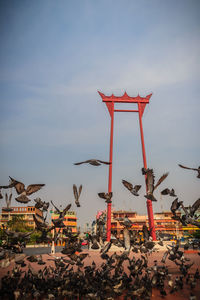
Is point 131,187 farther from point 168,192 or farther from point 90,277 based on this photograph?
point 90,277

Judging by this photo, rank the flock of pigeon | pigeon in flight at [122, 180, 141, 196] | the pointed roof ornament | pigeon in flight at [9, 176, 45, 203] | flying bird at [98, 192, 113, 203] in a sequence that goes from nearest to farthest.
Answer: the flock of pigeon
pigeon in flight at [9, 176, 45, 203]
pigeon in flight at [122, 180, 141, 196]
flying bird at [98, 192, 113, 203]
the pointed roof ornament

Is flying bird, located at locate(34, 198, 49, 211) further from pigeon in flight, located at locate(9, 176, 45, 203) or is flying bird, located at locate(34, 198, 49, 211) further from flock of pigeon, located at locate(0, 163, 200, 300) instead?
pigeon in flight, located at locate(9, 176, 45, 203)

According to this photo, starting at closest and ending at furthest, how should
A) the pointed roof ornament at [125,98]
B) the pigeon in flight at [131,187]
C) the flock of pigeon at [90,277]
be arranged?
the flock of pigeon at [90,277], the pigeon in flight at [131,187], the pointed roof ornament at [125,98]

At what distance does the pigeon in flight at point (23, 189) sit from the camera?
6.73 m

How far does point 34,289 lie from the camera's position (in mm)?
5305

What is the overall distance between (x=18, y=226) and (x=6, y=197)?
1847 inches

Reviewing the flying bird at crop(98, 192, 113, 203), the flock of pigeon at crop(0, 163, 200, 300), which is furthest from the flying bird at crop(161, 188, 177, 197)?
the flying bird at crop(98, 192, 113, 203)

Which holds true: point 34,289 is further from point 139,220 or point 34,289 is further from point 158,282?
point 139,220

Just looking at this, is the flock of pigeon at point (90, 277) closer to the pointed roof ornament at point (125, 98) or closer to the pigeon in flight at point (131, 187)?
the pigeon in flight at point (131, 187)

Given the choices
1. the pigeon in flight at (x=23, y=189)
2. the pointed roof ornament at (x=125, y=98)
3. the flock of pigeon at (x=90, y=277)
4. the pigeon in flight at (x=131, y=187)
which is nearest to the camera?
the flock of pigeon at (x=90, y=277)

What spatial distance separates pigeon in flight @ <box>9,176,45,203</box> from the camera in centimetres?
673

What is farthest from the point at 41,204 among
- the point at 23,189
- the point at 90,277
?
the point at 90,277

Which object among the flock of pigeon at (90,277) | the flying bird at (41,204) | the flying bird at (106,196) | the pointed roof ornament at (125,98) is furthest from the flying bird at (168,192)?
the pointed roof ornament at (125,98)

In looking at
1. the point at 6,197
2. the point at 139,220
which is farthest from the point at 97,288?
the point at 139,220
